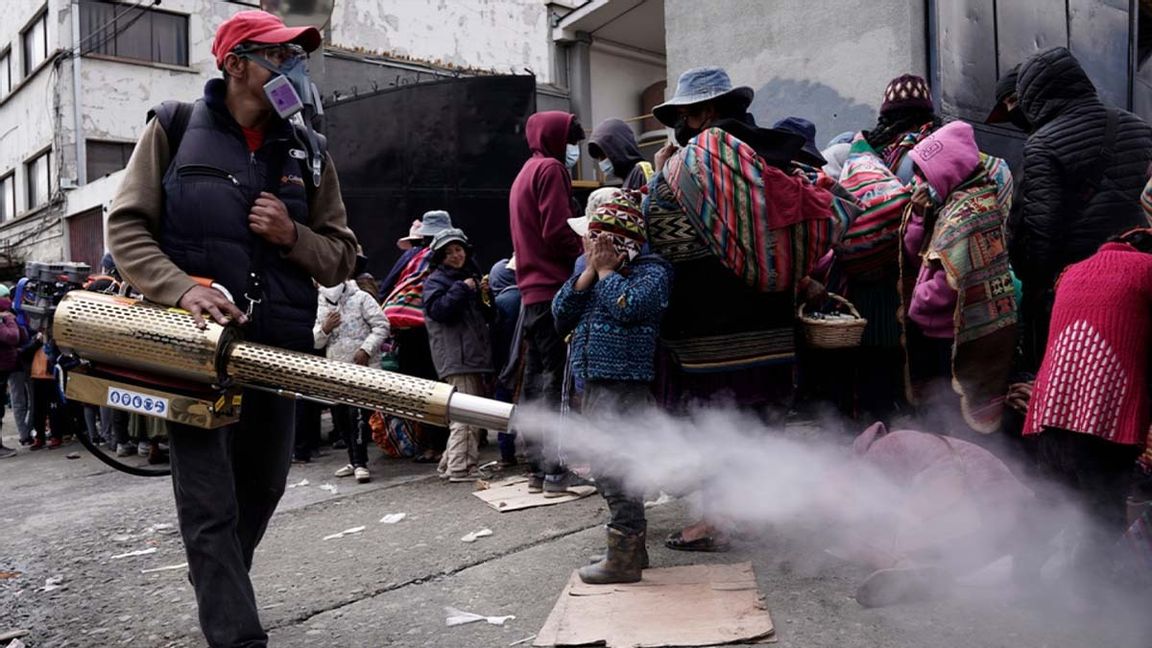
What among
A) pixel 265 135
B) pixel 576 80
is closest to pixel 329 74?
pixel 576 80

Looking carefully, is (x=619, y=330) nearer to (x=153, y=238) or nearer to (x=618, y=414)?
(x=618, y=414)

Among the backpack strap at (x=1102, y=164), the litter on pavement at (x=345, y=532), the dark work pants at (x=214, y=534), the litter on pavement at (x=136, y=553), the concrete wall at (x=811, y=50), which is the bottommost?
the litter on pavement at (x=136, y=553)

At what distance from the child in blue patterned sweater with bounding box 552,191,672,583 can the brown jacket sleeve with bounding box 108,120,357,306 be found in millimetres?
1047

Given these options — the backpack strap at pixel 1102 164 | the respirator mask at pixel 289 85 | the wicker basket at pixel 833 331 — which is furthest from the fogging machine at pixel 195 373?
the backpack strap at pixel 1102 164

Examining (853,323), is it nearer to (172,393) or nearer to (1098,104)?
(1098,104)

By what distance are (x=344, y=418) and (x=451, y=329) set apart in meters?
1.38

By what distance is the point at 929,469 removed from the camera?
3.33 meters

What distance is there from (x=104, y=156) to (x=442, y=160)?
1235 centimetres

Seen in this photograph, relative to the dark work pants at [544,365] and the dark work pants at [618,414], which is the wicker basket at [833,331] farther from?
the dark work pants at [544,365]

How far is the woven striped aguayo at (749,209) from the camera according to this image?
3.40 metres

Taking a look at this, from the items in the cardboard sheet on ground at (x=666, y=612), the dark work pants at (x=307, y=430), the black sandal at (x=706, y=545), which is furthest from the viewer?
the dark work pants at (x=307, y=430)

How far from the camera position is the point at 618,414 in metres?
3.57

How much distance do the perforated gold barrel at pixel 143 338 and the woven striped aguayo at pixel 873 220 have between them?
9.22 ft

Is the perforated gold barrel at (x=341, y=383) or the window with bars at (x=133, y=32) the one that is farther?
the window with bars at (x=133, y=32)
